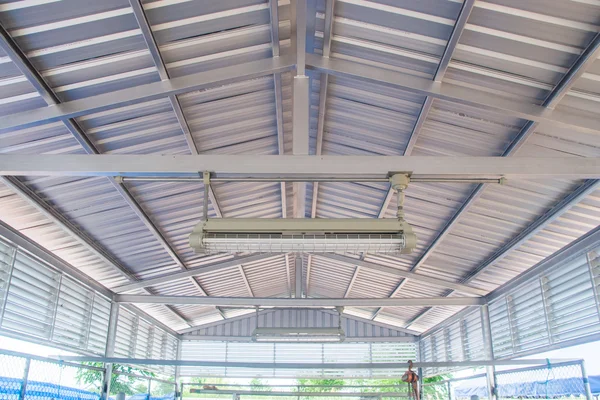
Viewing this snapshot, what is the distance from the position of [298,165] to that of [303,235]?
66cm

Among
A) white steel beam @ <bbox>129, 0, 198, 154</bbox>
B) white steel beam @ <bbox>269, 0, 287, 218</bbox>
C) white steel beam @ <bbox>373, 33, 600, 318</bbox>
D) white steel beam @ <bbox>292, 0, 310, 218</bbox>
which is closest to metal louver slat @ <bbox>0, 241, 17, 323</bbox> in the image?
white steel beam @ <bbox>129, 0, 198, 154</bbox>

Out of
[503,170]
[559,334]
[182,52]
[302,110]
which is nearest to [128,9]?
[182,52]

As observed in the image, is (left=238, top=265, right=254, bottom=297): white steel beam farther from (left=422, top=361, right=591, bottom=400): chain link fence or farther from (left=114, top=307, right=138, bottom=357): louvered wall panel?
(left=422, top=361, right=591, bottom=400): chain link fence

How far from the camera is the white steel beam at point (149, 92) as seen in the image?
4887 millimetres

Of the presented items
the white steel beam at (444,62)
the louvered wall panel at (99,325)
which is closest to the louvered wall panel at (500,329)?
the white steel beam at (444,62)

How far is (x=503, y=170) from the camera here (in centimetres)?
479

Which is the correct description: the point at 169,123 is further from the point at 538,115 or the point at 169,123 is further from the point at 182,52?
the point at 538,115

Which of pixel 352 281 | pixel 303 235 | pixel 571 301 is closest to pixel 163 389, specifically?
pixel 352 281

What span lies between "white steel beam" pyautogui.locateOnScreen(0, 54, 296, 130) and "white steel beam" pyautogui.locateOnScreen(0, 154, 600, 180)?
15.7 inches

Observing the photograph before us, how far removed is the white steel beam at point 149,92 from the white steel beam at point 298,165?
1.31ft

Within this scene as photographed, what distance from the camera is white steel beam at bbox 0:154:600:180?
4758mm

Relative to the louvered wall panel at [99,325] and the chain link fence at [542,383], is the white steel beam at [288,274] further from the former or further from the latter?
the chain link fence at [542,383]

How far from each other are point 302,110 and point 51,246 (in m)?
5.42

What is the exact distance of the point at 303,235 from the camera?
482 centimetres
